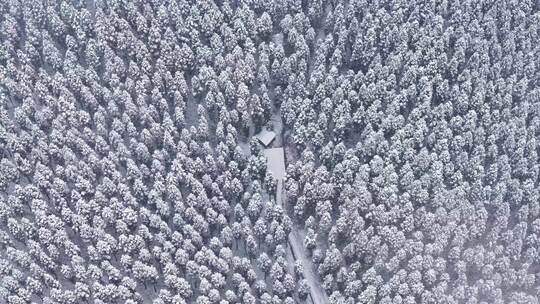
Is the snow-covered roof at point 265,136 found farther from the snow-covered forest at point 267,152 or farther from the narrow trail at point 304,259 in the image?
the narrow trail at point 304,259

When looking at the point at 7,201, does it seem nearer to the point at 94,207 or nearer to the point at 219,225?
the point at 94,207

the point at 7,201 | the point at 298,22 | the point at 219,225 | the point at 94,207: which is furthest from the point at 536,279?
the point at 7,201

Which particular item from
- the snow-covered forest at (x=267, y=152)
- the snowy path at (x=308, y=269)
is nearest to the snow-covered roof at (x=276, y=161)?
the snow-covered forest at (x=267, y=152)

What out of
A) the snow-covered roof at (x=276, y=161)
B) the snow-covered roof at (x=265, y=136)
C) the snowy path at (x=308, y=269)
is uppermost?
the snow-covered roof at (x=265, y=136)

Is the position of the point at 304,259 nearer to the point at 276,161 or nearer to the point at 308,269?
the point at 308,269

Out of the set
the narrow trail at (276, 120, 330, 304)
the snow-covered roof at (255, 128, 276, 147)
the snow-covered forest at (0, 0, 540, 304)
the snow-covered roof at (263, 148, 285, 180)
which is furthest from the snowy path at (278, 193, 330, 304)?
the snow-covered roof at (255, 128, 276, 147)

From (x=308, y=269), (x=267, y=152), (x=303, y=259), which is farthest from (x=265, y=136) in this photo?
(x=308, y=269)
